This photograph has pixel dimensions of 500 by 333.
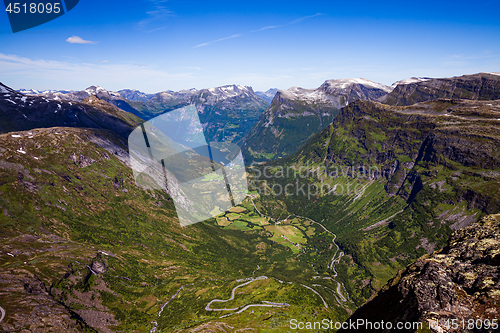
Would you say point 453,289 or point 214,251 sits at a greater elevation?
point 453,289

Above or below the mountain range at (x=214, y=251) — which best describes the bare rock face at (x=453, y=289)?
above

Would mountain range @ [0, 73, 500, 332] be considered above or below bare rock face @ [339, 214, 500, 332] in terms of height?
below

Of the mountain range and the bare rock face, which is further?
the mountain range

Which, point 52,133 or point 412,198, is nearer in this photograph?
point 52,133

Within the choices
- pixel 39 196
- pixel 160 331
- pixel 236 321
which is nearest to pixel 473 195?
pixel 236 321

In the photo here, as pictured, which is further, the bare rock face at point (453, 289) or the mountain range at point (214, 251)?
the mountain range at point (214, 251)

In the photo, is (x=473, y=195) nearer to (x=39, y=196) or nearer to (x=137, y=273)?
(x=137, y=273)

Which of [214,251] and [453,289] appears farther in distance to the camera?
[214,251]

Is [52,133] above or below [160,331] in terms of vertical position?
above
